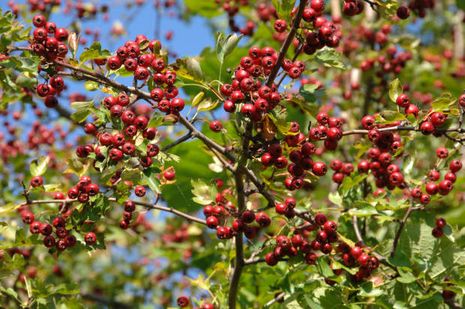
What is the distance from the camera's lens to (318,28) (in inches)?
109

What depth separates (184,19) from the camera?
27.6 ft

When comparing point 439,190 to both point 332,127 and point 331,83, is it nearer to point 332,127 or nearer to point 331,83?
point 332,127

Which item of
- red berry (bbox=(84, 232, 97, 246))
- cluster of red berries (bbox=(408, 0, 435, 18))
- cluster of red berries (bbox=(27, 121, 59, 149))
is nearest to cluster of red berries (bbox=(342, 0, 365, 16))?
red berry (bbox=(84, 232, 97, 246))

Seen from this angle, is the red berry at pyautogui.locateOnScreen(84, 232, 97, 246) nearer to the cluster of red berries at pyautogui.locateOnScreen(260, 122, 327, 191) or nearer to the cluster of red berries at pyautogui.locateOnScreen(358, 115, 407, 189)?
the cluster of red berries at pyautogui.locateOnScreen(260, 122, 327, 191)

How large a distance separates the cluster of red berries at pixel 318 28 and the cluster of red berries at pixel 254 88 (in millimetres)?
116

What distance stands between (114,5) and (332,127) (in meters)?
5.23

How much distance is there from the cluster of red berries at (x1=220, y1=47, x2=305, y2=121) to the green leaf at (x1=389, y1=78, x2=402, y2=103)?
47 cm

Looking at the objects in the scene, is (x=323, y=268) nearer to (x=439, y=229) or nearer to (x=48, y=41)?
(x=439, y=229)

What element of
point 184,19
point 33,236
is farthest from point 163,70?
point 184,19

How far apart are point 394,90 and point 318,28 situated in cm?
51

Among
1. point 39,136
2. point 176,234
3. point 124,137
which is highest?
point 39,136

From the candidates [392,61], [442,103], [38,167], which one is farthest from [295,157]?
[392,61]

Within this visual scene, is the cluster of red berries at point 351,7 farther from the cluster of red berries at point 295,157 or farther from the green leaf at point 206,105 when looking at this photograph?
the green leaf at point 206,105

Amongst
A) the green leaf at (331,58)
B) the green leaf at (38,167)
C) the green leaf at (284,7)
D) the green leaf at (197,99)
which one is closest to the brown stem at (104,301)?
the green leaf at (38,167)
